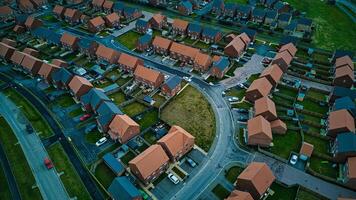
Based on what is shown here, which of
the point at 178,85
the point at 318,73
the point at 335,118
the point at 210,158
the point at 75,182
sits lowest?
the point at 75,182

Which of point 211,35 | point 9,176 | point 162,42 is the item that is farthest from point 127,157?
point 211,35

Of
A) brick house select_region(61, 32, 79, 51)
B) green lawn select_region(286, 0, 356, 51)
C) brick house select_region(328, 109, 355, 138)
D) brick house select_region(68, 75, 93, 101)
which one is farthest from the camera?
green lawn select_region(286, 0, 356, 51)

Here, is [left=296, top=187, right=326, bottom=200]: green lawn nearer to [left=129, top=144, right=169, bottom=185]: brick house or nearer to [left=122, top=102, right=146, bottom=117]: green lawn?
[left=129, top=144, right=169, bottom=185]: brick house

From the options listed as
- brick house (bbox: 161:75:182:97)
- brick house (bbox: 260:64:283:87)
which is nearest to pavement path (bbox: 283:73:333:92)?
brick house (bbox: 260:64:283:87)

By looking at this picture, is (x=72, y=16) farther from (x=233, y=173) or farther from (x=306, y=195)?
(x=306, y=195)

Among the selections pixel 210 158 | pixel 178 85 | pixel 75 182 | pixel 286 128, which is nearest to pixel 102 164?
pixel 75 182

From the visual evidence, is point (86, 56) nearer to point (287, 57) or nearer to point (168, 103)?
point (168, 103)
